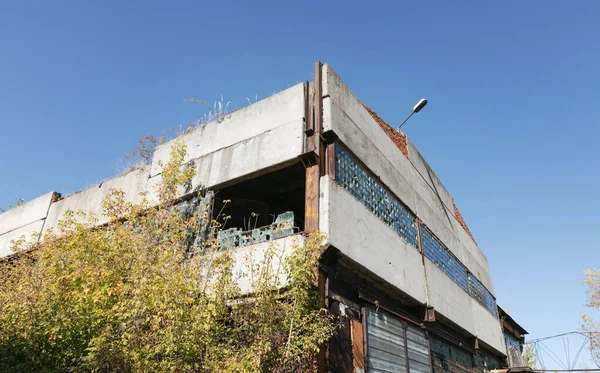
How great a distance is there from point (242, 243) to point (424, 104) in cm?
864

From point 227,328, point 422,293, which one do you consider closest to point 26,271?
point 227,328

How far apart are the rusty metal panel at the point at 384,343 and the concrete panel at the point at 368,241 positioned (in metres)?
0.86

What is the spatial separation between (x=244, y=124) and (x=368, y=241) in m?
4.43

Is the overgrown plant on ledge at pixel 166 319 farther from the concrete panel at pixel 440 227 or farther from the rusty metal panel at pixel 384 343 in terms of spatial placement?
the concrete panel at pixel 440 227

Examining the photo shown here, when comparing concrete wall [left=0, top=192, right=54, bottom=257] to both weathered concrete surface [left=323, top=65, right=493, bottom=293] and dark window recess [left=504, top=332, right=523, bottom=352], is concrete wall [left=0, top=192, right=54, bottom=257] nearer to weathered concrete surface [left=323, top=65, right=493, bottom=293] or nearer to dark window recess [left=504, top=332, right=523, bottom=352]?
weathered concrete surface [left=323, top=65, right=493, bottom=293]

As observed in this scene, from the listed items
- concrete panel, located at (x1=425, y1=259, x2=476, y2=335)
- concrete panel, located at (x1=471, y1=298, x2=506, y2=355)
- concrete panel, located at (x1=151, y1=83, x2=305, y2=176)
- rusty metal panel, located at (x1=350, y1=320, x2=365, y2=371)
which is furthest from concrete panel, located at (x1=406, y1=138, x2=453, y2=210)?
rusty metal panel, located at (x1=350, y1=320, x2=365, y2=371)

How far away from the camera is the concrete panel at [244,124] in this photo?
10250 mm

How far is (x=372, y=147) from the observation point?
38.2 feet

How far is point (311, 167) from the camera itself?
30.0 feet

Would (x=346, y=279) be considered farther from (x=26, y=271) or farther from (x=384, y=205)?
(x=26, y=271)

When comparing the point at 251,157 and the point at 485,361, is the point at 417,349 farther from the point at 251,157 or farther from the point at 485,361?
the point at 485,361

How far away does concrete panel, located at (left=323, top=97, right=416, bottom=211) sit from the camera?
1005cm

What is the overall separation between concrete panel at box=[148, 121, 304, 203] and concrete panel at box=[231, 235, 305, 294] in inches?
77.9

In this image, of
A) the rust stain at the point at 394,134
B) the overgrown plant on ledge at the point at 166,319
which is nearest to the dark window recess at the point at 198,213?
the overgrown plant on ledge at the point at 166,319
